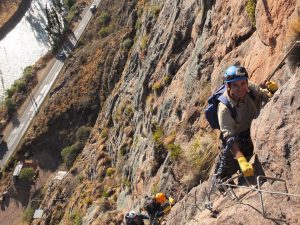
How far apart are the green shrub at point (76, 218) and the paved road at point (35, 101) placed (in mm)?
30938

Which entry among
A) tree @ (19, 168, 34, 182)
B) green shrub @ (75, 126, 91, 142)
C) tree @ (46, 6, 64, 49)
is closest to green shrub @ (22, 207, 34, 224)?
tree @ (19, 168, 34, 182)

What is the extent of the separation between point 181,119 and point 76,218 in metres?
17.3

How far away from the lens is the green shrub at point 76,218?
32.8 m

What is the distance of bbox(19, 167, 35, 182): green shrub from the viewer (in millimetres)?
56688

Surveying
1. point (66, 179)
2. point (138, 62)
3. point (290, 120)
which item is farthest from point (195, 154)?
point (66, 179)

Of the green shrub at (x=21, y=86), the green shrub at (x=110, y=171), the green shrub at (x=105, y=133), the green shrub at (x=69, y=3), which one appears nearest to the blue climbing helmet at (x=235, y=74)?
the green shrub at (x=110, y=171)

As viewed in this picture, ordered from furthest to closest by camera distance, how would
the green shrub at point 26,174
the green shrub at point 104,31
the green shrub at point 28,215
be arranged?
the green shrub at point 104,31, the green shrub at point 26,174, the green shrub at point 28,215

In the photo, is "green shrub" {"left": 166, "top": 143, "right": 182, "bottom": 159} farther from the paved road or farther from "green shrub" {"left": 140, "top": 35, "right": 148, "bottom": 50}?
the paved road

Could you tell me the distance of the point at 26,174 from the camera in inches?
2237

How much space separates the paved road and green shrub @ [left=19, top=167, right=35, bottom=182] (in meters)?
6.80

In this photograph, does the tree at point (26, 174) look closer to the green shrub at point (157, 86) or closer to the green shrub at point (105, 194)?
the green shrub at point (105, 194)

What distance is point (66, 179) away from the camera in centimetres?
4638

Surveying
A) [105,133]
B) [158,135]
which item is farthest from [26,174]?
[158,135]

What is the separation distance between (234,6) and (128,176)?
50.8ft
